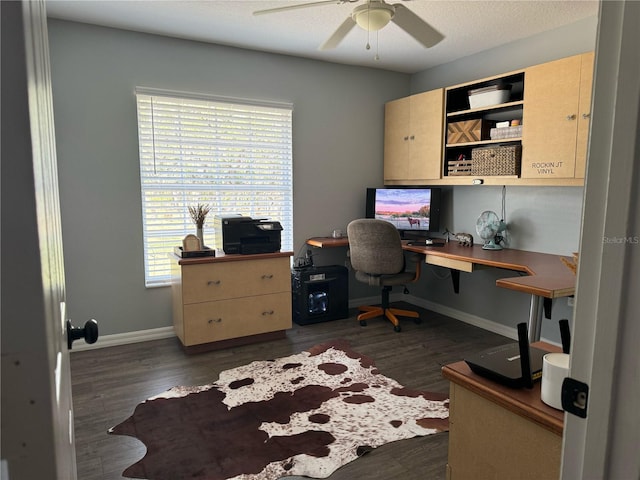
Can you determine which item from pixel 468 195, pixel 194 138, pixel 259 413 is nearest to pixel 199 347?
pixel 259 413

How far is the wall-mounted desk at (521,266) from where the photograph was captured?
2.44m

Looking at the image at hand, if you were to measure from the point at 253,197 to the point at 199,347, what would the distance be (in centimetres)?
151

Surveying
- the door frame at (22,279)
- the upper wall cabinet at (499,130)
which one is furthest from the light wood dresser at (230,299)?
the door frame at (22,279)

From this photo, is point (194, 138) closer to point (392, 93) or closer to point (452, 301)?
point (392, 93)

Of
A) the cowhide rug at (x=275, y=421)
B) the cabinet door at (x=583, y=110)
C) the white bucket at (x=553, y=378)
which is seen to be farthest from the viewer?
the cabinet door at (x=583, y=110)

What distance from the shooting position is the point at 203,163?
395cm

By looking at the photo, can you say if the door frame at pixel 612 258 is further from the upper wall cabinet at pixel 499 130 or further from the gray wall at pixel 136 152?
the gray wall at pixel 136 152

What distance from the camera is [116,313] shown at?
3689 mm

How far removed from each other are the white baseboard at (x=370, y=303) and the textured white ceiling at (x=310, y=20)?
2510 mm

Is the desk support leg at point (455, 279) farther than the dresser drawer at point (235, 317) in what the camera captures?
Yes

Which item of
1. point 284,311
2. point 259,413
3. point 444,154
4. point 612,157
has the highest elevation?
point 444,154

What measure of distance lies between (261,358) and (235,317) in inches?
16.4

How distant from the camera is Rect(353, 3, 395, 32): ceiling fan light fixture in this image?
2.34 metres

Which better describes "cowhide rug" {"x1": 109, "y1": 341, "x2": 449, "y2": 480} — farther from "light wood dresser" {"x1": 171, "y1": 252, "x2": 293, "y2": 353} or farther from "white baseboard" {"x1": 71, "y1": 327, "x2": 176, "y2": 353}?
"white baseboard" {"x1": 71, "y1": 327, "x2": 176, "y2": 353}
